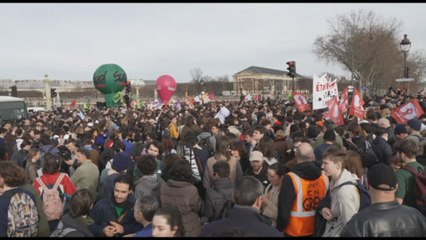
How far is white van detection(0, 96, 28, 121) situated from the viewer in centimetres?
2769

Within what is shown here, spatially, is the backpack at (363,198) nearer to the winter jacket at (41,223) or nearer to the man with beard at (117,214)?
the man with beard at (117,214)

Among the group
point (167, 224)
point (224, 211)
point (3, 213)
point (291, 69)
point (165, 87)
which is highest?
point (291, 69)

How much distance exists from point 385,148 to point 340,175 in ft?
9.35

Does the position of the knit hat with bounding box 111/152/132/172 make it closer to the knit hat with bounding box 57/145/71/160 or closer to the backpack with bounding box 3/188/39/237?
the backpack with bounding box 3/188/39/237

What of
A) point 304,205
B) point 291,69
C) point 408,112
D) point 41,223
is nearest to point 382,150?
point 304,205

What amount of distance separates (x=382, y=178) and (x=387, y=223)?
38 cm

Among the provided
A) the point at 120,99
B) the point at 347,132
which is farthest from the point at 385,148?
the point at 120,99

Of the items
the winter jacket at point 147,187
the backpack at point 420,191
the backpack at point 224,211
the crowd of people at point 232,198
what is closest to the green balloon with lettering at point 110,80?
the crowd of people at point 232,198

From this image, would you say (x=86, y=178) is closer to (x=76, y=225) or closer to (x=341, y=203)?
(x=76, y=225)

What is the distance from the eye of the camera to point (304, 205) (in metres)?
4.33

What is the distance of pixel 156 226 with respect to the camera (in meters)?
3.05

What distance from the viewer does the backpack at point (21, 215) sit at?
13.7 feet

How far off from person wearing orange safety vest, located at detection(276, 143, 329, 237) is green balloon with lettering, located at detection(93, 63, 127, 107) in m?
30.8

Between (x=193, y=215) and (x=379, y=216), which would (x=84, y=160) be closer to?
(x=193, y=215)
